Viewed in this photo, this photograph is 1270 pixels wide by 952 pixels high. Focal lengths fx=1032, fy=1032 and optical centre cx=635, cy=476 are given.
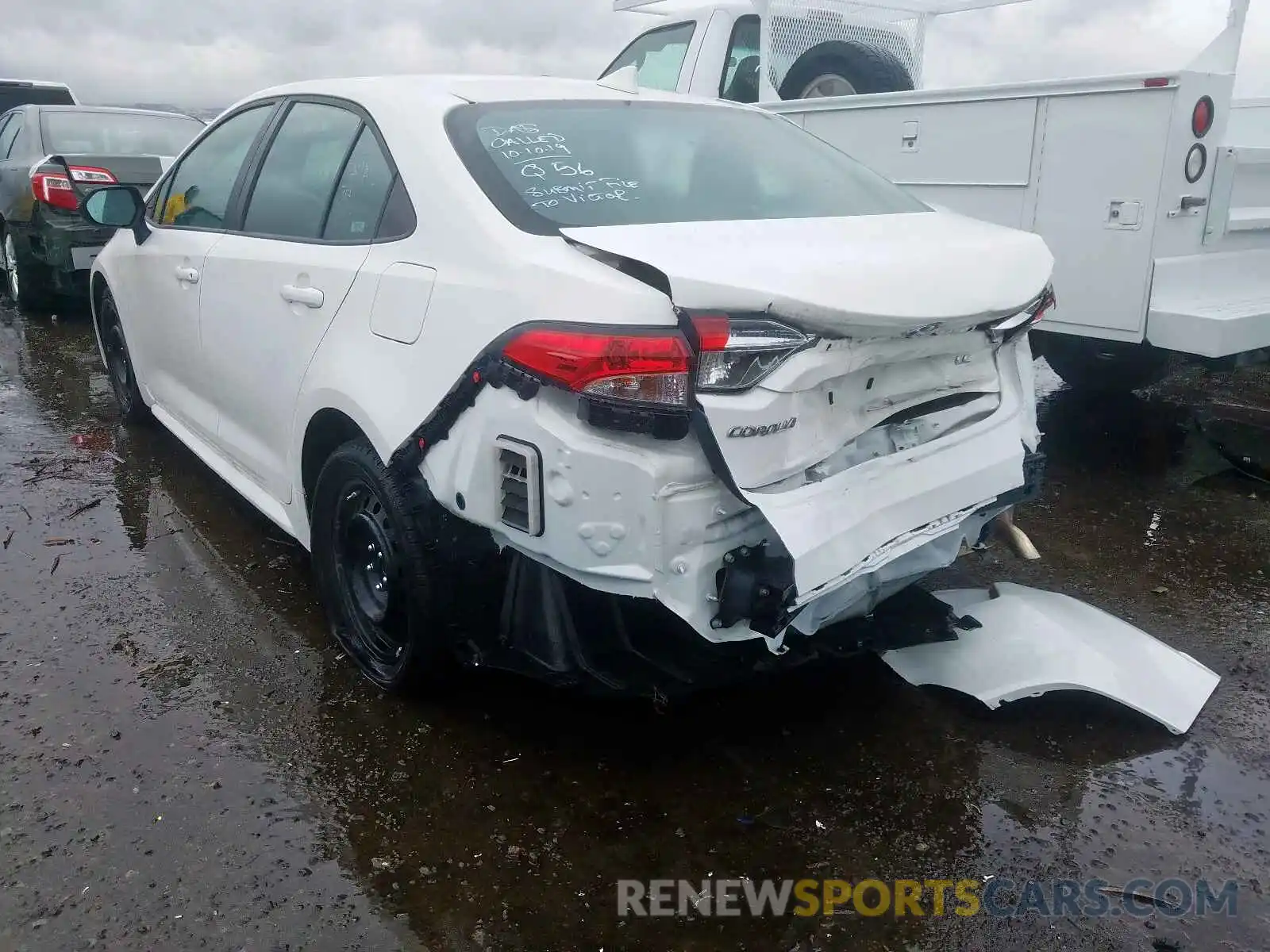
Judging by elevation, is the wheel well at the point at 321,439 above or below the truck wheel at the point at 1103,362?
above

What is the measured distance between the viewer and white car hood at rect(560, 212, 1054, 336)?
210 cm

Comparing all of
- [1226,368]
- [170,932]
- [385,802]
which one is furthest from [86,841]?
[1226,368]

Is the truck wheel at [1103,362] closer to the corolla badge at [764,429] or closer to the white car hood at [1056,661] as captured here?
the white car hood at [1056,661]

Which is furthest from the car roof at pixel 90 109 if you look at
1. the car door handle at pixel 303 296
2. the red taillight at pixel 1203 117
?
the red taillight at pixel 1203 117

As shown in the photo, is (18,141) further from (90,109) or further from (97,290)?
(97,290)

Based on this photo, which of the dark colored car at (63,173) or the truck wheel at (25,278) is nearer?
Answer: the dark colored car at (63,173)

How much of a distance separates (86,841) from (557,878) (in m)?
1.07

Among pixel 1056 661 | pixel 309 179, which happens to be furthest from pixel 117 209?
pixel 1056 661

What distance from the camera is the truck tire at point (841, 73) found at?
6.20m

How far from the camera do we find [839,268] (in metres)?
2.22

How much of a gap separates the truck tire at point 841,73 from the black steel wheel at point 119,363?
13.2ft

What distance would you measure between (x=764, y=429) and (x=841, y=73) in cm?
492

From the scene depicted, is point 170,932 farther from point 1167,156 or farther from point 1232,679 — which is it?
point 1167,156

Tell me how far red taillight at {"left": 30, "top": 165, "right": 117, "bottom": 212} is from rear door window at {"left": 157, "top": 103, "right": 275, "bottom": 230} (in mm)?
3448
